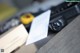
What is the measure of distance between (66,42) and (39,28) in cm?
21

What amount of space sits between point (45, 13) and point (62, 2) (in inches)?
5.1

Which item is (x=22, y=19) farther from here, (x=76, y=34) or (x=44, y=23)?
(x=76, y=34)

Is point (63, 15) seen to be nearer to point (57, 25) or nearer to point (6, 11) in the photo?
point (57, 25)

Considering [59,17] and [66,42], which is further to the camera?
[59,17]

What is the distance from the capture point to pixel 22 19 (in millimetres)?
944

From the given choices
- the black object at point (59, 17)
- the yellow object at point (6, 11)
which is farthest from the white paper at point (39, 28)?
the yellow object at point (6, 11)

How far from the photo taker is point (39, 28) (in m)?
0.91

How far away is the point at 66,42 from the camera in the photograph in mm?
771

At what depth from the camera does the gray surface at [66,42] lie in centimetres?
74

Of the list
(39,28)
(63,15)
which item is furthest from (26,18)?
(63,15)

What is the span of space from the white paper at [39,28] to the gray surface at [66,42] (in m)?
0.09

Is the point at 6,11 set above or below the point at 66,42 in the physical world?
above

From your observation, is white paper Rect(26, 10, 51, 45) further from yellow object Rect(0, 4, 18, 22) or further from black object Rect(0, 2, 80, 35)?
yellow object Rect(0, 4, 18, 22)

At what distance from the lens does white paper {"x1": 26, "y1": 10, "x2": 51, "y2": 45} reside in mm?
868
